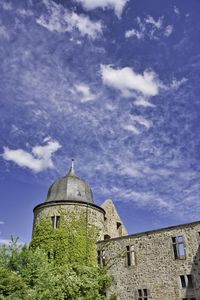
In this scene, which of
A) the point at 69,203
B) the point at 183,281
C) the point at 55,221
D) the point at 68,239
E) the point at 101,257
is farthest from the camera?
the point at 69,203

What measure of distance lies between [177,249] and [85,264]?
6.19m

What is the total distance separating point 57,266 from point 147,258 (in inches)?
220

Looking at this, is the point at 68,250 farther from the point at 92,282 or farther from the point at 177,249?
the point at 177,249

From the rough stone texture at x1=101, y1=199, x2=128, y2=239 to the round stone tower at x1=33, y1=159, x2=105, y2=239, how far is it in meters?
2.65

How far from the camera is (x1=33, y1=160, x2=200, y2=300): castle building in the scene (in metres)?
18.8

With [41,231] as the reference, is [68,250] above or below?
below

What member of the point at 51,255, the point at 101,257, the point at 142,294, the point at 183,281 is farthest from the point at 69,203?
the point at 183,281

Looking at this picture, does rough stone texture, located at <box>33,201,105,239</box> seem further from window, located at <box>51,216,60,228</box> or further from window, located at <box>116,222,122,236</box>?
window, located at <box>116,222,122,236</box>

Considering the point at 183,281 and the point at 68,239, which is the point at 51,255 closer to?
the point at 68,239

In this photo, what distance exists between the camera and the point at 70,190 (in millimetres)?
25016

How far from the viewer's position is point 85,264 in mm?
21984

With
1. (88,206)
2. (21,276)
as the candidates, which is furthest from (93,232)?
(21,276)

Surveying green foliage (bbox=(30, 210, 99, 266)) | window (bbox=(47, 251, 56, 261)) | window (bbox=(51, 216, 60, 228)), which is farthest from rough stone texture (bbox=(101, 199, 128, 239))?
window (bbox=(47, 251, 56, 261))

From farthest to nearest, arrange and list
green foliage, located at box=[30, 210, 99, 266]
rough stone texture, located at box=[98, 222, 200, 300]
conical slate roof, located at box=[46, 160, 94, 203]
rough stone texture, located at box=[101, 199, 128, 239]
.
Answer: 1. rough stone texture, located at box=[101, 199, 128, 239]
2. conical slate roof, located at box=[46, 160, 94, 203]
3. green foliage, located at box=[30, 210, 99, 266]
4. rough stone texture, located at box=[98, 222, 200, 300]
